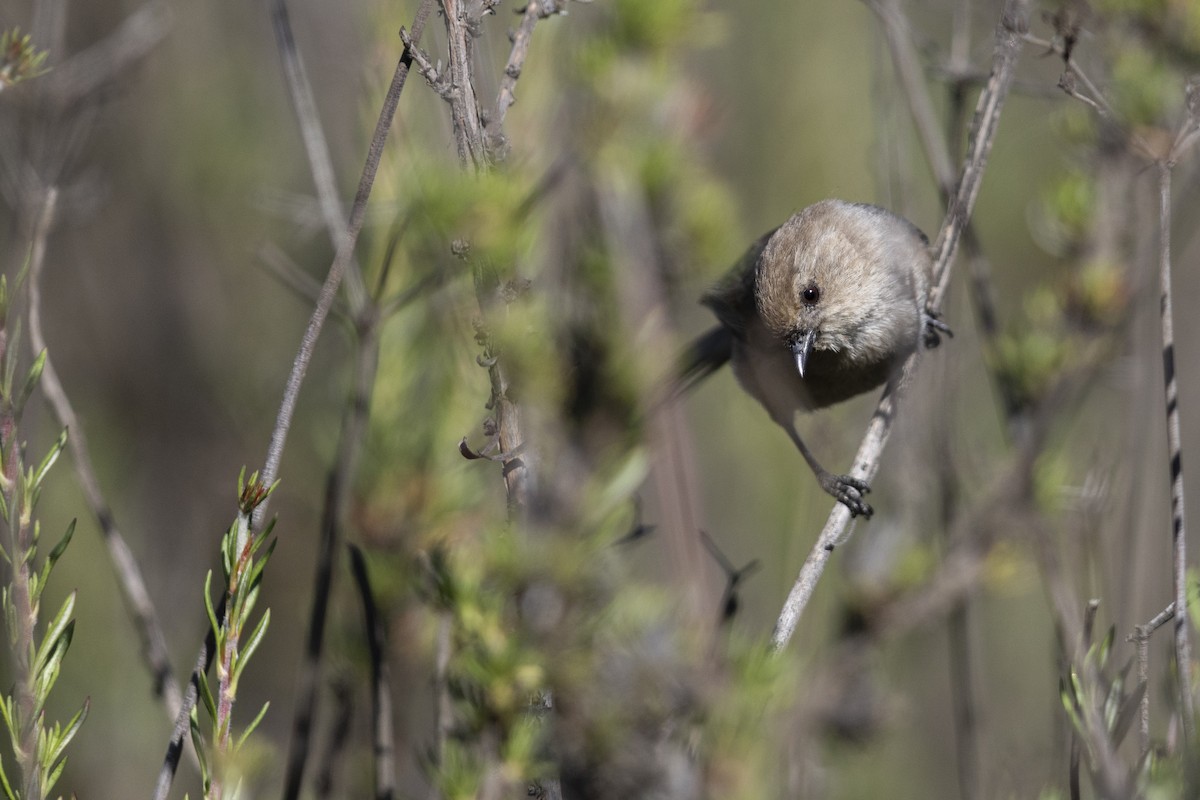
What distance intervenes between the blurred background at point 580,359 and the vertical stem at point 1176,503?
0.38 ft

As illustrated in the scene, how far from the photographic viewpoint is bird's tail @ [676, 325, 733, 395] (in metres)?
3.35

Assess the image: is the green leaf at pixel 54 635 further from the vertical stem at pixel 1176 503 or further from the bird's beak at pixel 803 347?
the bird's beak at pixel 803 347

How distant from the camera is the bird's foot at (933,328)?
9.63ft

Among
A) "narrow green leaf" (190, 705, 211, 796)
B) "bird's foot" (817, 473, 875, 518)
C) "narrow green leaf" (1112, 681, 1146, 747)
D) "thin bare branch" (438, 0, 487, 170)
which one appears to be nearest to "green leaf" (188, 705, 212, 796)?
"narrow green leaf" (190, 705, 211, 796)

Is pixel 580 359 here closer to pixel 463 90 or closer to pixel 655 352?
pixel 655 352

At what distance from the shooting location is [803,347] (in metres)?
3.13

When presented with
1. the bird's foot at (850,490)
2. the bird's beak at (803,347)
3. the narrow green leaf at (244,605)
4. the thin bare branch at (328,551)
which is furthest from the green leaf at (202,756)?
→ the bird's beak at (803,347)

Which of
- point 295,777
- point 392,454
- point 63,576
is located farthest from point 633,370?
point 63,576

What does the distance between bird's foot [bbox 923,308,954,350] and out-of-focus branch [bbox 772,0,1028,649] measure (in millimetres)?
596

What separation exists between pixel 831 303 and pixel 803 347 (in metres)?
0.15

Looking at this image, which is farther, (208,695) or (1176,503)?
(1176,503)

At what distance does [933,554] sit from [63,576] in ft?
8.57

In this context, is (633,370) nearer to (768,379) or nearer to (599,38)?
(599,38)

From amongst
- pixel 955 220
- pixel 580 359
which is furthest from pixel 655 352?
pixel 955 220
